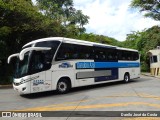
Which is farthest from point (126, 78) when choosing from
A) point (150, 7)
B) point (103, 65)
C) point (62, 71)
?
point (150, 7)

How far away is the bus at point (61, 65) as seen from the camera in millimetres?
13695

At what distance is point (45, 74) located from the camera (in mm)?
14250

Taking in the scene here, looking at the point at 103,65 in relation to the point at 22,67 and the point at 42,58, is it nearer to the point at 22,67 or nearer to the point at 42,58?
the point at 42,58

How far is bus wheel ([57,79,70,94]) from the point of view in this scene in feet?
49.7

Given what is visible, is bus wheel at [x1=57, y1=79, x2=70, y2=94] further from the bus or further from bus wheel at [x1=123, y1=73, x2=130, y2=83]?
bus wheel at [x1=123, y1=73, x2=130, y2=83]

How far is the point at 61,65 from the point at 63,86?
1265 mm

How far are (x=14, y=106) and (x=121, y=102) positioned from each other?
473cm

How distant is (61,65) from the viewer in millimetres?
15109

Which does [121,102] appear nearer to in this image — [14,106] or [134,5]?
[14,106]

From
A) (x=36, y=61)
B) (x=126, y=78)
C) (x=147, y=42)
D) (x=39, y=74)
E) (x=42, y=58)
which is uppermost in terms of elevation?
(x=147, y=42)

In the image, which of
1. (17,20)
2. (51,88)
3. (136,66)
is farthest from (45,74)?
(136,66)

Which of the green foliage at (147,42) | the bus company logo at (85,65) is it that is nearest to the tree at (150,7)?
the green foliage at (147,42)

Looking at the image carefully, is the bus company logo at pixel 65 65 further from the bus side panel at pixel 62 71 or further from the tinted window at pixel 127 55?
the tinted window at pixel 127 55

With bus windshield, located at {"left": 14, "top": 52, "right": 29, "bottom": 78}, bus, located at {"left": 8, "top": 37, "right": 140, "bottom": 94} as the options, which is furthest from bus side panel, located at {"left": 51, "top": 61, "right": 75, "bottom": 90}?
bus windshield, located at {"left": 14, "top": 52, "right": 29, "bottom": 78}
